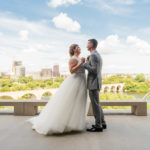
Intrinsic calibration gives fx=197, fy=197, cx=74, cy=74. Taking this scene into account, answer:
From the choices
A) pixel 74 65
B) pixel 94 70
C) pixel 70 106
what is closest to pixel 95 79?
pixel 94 70

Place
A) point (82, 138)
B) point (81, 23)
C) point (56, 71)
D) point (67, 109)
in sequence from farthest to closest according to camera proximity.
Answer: point (81, 23) → point (56, 71) → point (67, 109) → point (82, 138)

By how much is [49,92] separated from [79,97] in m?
35.3

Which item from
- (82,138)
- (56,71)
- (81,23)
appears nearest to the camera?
(82,138)

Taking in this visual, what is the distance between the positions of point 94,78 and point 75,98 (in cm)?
43

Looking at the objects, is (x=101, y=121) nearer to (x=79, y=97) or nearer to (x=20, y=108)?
(x=79, y=97)

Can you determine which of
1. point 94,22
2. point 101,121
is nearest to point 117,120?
point 101,121

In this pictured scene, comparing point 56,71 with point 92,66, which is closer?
point 92,66

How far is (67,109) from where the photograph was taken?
9.73ft

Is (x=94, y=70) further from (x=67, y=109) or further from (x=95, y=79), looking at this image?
(x=67, y=109)

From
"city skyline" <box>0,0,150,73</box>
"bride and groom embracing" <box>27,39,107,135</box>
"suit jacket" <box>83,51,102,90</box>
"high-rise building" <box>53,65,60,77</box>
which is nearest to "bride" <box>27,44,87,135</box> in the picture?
"bride and groom embracing" <box>27,39,107,135</box>

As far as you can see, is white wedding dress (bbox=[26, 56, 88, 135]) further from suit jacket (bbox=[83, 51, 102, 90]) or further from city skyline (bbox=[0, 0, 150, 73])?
city skyline (bbox=[0, 0, 150, 73])

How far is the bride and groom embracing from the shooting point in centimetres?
293

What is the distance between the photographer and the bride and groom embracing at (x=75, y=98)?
115 inches

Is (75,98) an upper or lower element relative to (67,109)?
upper
